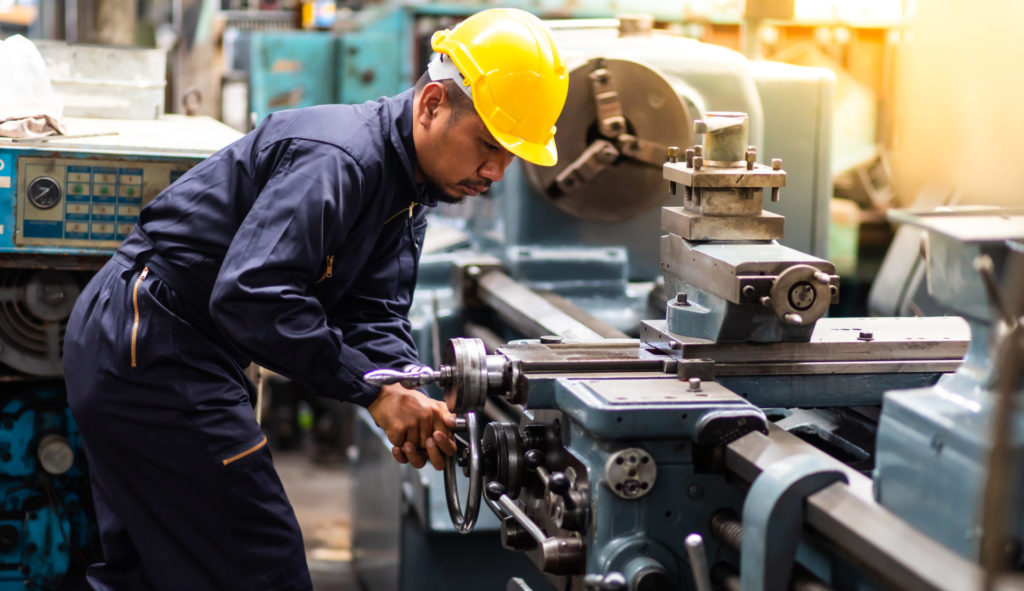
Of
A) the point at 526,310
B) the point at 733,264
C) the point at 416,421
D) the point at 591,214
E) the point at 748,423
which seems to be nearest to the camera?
the point at 748,423

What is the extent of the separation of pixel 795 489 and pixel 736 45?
306 cm

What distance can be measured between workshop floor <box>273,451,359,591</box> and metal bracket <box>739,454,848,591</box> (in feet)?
6.85

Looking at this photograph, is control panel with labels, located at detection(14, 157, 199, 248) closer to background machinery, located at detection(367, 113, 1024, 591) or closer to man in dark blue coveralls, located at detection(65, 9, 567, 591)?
man in dark blue coveralls, located at detection(65, 9, 567, 591)

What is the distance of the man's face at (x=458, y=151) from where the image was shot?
1702mm

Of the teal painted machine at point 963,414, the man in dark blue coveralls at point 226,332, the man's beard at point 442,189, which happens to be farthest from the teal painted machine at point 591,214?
the teal painted machine at point 963,414

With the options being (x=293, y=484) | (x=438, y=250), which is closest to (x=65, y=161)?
(x=438, y=250)

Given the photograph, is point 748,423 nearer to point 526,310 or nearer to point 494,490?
point 494,490

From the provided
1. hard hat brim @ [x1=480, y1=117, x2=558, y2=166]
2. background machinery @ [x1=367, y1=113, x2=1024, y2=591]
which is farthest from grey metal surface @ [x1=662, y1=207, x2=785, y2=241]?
hard hat brim @ [x1=480, y1=117, x2=558, y2=166]

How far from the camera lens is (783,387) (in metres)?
1.51

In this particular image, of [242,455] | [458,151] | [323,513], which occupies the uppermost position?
[458,151]

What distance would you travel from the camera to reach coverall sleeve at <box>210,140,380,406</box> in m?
1.55

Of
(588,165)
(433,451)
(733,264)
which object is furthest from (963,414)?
(588,165)

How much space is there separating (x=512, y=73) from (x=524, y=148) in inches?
4.3

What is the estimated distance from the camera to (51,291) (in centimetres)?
208
